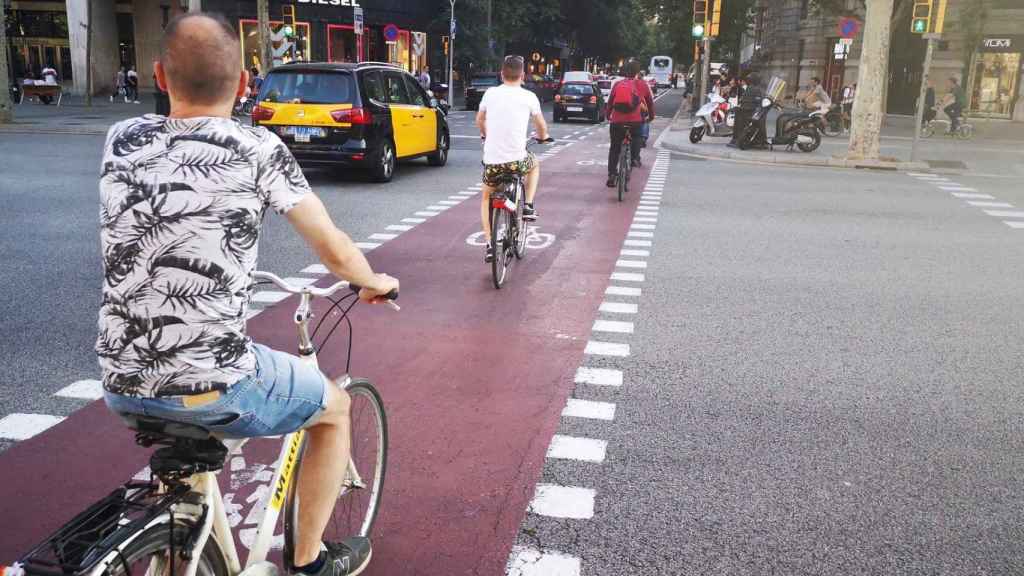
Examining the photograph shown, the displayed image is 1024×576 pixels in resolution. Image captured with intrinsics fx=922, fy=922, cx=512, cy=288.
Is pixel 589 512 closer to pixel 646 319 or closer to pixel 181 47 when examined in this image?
pixel 181 47

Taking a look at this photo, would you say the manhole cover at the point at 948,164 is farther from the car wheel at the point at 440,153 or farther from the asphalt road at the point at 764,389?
the car wheel at the point at 440,153

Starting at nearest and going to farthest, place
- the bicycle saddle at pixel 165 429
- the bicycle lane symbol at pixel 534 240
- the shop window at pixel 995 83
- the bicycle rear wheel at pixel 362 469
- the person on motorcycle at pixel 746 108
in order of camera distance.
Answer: the bicycle saddle at pixel 165 429 < the bicycle rear wheel at pixel 362 469 < the bicycle lane symbol at pixel 534 240 < the person on motorcycle at pixel 746 108 < the shop window at pixel 995 83

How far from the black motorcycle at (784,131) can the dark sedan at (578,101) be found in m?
11.0

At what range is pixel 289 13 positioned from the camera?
30.2m

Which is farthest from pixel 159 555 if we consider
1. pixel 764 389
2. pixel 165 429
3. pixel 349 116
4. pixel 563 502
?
pixel 349 116

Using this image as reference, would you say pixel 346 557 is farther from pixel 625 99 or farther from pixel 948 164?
pixel 948 164

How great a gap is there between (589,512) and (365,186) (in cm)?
1099

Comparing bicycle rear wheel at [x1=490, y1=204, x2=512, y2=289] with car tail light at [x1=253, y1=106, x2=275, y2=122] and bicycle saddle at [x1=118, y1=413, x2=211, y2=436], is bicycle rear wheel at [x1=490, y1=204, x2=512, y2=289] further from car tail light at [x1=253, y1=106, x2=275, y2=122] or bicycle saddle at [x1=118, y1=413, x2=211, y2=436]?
car tail light at [x1=253, y1=106, x2=275, y2=122]

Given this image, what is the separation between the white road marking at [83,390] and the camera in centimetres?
510

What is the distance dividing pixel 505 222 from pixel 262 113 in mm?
6938

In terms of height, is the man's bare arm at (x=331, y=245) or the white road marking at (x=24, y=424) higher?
the man's bare arm at (x=331, y=245)

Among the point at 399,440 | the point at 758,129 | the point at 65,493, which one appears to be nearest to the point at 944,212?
the point at 758,129

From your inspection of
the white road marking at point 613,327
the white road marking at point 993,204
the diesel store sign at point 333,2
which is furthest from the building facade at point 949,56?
the white road marking at point 613,327

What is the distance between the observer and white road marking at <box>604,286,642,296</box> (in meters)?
7.74
